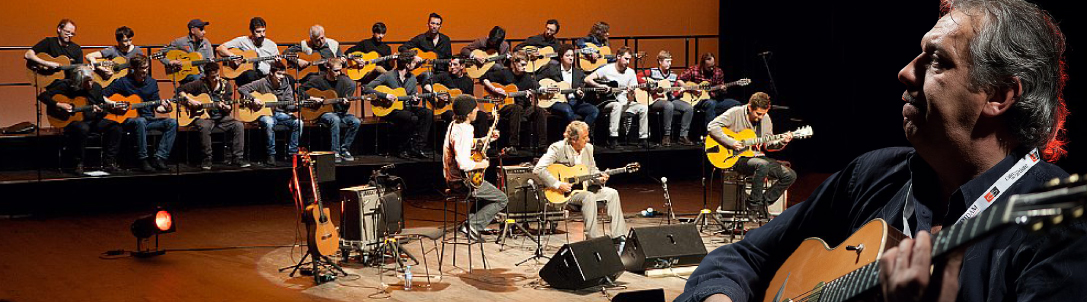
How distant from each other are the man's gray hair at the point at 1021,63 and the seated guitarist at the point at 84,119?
9931 millimetres

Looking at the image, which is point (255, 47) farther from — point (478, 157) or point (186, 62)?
point (478, 157)

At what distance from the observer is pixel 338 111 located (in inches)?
451

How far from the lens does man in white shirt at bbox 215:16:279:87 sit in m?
11.1

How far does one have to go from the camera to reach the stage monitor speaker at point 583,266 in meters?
7.18

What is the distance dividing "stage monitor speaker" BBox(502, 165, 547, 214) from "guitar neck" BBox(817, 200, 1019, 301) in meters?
7.54

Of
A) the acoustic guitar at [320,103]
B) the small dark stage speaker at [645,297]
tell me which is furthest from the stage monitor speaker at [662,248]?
the acoustic guitar at [320,103]

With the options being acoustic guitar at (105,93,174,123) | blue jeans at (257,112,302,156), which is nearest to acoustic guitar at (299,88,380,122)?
blue jeans at (257,112,302,156)

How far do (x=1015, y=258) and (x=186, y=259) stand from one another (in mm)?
7653

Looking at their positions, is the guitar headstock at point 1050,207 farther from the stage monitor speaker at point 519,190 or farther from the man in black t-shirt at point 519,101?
the man in black t-shirt at point 519,101

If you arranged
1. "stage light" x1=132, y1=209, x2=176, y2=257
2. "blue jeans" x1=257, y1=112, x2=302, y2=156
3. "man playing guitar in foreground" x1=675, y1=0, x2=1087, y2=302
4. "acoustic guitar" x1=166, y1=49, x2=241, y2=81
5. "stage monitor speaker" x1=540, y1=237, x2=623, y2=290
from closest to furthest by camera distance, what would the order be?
"man playing guitar in foreground" x1=675, y1=0, x2=1087, y2=302
"stage monitor speaker" x1=540, y1=237, x2=623, y2=290
"stage light" x1=132, y1=209, x2=176, y2=257
"acoustic guitar" x1=166, y1=49, x2=241, y2=81
"blue jeans" x1=257, y1=112, x2=302, y2=156

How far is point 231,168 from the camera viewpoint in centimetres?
1076

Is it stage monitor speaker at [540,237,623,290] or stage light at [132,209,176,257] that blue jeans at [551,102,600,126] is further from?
stage light at [132,209,176,257]

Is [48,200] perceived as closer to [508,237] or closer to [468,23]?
[508,237]

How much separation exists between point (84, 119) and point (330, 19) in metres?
3.65
